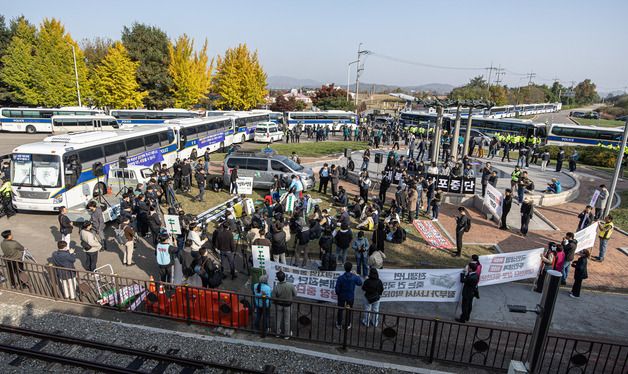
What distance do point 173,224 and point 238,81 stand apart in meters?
41.4

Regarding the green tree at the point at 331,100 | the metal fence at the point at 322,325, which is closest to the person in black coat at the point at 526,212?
the metal fence at the point at 322,325

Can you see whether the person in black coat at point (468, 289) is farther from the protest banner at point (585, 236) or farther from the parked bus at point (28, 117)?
the parked bus at point (28, 117)

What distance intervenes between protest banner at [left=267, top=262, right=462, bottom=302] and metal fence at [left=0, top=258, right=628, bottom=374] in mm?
490

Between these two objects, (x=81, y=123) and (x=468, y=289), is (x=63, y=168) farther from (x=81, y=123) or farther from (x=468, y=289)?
(x=81, y=123)

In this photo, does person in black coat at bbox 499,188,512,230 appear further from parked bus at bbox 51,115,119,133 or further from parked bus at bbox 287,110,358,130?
parked bus at bbox 51,115,119,133

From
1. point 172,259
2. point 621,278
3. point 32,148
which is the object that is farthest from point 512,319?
point 32,148

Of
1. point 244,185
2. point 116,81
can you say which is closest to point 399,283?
point 244,185

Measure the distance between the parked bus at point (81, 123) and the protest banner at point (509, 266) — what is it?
37.4 meters

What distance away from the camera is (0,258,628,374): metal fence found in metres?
7.66

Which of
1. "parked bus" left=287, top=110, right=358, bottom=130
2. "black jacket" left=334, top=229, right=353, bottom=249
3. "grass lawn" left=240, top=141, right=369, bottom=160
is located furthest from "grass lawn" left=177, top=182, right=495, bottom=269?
"parked bus" left=287, top=110, right=358, bottom=130

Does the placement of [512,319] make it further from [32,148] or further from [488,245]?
[32,148]

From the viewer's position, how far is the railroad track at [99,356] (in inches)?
282

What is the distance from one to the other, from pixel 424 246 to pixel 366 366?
666 cm

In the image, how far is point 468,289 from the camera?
853 cm
